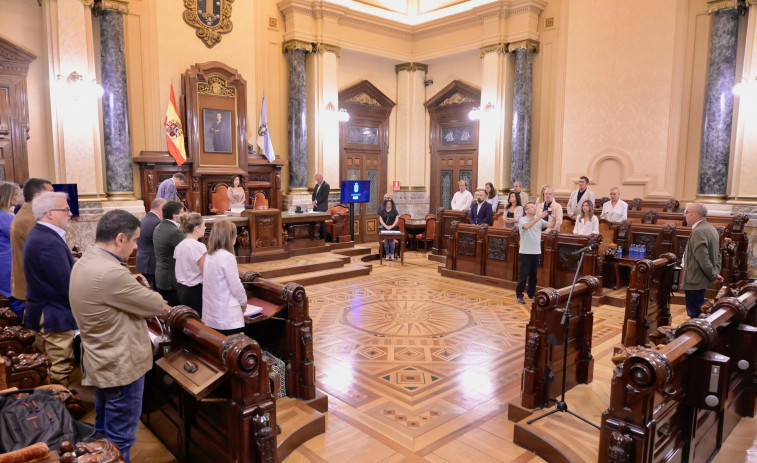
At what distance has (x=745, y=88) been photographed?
8.45 metres

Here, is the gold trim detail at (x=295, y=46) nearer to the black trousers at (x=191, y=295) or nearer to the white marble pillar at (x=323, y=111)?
the white marble pillar at (x=323, y=111)

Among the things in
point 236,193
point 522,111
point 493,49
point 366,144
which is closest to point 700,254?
point 522,111

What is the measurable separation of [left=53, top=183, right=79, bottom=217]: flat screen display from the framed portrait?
271cm

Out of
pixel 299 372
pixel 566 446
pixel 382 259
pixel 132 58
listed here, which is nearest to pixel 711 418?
pixel 566 446

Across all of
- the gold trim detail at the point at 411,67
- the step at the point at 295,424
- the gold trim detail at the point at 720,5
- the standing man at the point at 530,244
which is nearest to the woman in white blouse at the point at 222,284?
the step at the point at 295,424

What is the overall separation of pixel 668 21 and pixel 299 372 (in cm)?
956

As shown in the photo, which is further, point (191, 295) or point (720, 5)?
point (720, 5)

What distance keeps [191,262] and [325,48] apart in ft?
28.5

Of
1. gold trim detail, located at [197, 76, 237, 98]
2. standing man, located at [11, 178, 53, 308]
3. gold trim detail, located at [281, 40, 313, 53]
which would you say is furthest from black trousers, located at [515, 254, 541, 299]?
gold trim detail, located at [281, 40, 313, 53]

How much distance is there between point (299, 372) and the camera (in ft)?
13.0

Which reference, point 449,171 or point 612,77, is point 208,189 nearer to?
point 449,171

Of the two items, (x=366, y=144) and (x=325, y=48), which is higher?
(x=325, y=48)

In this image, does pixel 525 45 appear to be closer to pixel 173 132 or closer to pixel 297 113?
pixel 297 113

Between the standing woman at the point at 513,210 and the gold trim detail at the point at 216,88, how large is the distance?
6.03 m
